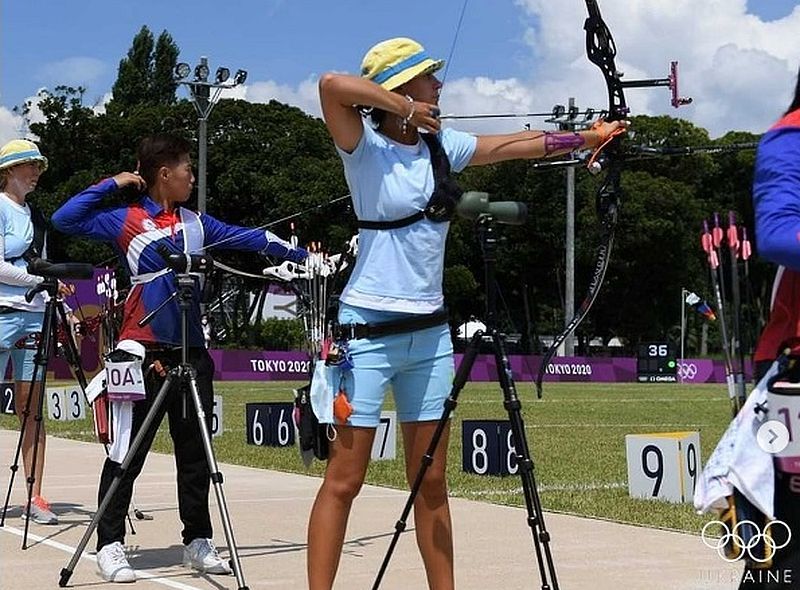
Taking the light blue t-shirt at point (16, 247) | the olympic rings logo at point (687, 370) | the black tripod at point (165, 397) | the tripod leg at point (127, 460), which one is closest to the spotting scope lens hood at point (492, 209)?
the black tripod at point (165, 397)

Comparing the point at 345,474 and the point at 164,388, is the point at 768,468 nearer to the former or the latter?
the point at 345,474

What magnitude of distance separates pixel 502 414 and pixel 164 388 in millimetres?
15383

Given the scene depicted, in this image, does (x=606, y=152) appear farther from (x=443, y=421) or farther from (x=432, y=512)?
(x=432, y=512)

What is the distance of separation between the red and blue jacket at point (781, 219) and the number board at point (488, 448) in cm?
754

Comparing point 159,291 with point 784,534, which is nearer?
point 784,534

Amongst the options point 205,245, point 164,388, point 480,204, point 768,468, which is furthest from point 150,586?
point 768,468

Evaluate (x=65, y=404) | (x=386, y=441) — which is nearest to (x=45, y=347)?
(x=386, y=441)

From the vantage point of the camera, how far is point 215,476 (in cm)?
549

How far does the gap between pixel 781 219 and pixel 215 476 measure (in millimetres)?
3206

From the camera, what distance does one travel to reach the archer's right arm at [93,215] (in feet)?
Result: 20.0

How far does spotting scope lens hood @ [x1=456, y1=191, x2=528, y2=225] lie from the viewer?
431 centimetres

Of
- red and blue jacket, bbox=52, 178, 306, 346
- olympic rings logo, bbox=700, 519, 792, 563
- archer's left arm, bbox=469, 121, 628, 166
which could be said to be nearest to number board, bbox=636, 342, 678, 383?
red and blue jacket, bbox=52, 178, 306, 346

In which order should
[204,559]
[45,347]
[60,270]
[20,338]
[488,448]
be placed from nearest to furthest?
1. [204,559]
2. [60,270]
3. [45,347]
4. [20,338]
5. [488,448]

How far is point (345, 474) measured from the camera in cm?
447
